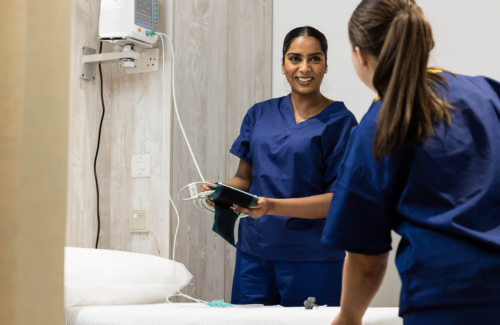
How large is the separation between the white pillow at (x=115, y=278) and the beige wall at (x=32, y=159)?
912mm

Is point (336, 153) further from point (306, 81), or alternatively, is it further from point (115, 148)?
point (115, 148)

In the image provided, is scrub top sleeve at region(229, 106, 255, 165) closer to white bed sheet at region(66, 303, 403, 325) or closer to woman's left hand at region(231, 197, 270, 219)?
woman's left hand at region(231, 197, 270, 219)

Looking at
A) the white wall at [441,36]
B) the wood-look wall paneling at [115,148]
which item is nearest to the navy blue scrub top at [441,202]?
the wood-look wall paneling at [115,148]

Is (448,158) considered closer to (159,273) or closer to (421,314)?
(421,314)

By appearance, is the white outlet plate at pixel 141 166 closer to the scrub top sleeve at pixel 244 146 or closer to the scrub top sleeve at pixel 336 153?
the scrub top sleeve at pixel 244 146

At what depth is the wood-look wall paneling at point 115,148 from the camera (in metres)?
1.98

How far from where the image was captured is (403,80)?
30.0 inches

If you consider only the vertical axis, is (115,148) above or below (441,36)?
below

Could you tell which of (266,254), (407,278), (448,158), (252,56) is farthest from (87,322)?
(252,56)

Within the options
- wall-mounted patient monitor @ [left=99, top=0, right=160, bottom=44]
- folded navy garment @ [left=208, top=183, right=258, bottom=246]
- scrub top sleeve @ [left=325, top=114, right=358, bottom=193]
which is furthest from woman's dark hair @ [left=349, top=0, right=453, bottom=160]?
wall-mounted patient monitor @ [left=99, top=0, right=160, bottom=44]

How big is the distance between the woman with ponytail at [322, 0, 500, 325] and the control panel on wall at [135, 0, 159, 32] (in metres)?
1.26

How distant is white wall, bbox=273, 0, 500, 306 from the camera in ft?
7.07

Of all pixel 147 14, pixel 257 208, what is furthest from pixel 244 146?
pixel 147 14

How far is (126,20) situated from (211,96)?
0.55m
